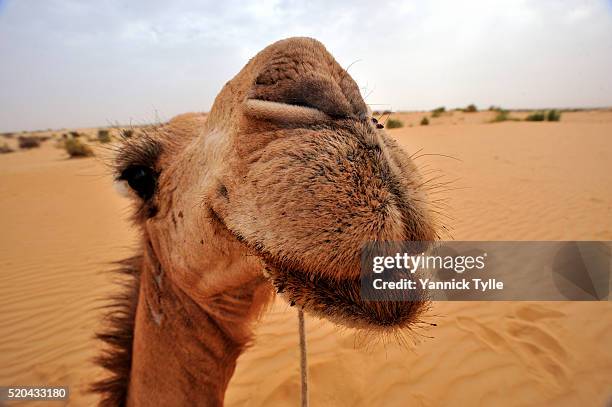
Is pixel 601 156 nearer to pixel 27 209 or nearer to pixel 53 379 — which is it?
pixel 53 379

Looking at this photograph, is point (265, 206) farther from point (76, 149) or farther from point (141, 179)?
point (76, 149)

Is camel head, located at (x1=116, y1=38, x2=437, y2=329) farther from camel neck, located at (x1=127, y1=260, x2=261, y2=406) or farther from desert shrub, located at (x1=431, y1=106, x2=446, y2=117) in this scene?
desert shrub, located at (x1=431, y1=106, x2=446, y2=117)

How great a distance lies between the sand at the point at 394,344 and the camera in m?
3.56

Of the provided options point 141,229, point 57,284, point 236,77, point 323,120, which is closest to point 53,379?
point 57,284

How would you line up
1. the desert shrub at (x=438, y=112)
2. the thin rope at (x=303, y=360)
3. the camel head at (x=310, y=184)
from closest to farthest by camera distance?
1. the camel head at (x=310, y=184)
2. the thin rope at (x=303, y=360)
3. the desert shrub at (x=438, y=112)

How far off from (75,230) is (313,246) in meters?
11.2

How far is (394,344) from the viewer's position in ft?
13.9

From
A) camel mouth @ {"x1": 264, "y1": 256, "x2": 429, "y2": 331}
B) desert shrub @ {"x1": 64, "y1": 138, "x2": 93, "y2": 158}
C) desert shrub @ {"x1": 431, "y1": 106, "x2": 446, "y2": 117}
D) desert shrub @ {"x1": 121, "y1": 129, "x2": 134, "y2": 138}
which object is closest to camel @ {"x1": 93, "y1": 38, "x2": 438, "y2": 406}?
camel mouth @ {"x1": 264, "y1": 256, "x2": 429, "y2": 331}

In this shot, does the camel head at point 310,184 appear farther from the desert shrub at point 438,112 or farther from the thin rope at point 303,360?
the desert shrub at point 438,112

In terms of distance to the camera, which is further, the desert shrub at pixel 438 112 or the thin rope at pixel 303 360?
the desert shrub at pixel 438 112

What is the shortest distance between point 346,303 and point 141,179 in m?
1.27

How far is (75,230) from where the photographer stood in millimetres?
9750

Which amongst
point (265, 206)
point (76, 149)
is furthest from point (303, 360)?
point (76, 149)

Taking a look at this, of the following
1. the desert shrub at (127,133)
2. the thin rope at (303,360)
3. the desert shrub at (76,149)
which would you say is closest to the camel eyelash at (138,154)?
the desert shrub at (127,133)
